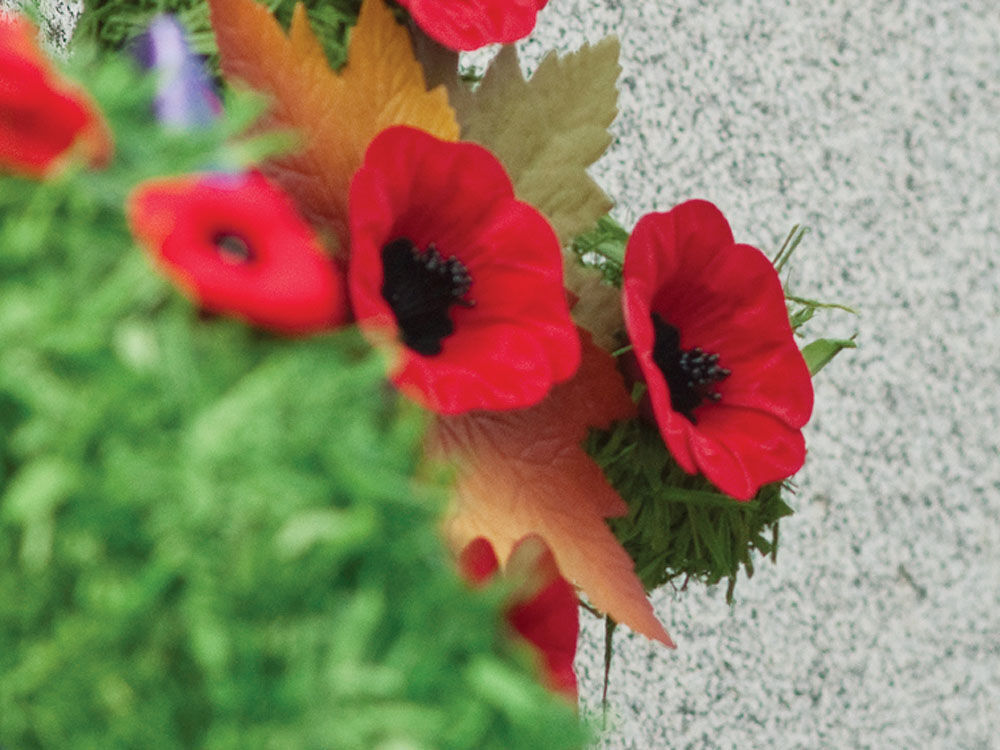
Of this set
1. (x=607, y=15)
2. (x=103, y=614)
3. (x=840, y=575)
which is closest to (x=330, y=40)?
(x=103, y=614)

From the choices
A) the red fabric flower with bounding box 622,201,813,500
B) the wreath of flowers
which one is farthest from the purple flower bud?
the red fabric flower with bounding box 622,201,813,500

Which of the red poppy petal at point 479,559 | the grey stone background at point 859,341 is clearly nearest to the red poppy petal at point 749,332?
the red poppy petal at point 479,559

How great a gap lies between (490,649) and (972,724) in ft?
2.12

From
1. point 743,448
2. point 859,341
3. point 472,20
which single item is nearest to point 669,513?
point 743,448

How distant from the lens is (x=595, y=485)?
259 mm

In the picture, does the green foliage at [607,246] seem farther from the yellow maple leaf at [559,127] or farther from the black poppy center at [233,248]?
the black poppy center at [233,248]

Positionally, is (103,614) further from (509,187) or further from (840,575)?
(840,575)

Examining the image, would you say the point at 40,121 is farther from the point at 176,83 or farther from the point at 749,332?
the point at 749,332

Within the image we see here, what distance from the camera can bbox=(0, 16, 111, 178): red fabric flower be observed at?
0.48 ft

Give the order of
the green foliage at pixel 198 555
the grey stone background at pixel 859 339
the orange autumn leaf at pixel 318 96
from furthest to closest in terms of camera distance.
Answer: the grey stone background at pixel 859 339
the orange autumn leaf at pixel 318 96
the green foliage at pixel 198 555

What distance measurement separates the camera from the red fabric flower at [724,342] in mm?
267

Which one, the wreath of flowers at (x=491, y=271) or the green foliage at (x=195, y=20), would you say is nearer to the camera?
the wreath of flowers at (x=491, y=271)

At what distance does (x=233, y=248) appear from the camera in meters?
0.15

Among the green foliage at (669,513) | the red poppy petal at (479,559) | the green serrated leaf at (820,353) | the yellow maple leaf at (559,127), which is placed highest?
the yellow maple leaf at (559,127)
